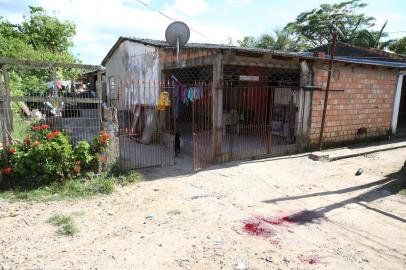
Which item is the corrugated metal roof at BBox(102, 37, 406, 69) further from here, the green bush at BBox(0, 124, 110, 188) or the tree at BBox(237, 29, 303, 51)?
the tree at BBox(237, 29, 303, 51)

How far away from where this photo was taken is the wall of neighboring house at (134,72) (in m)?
10.6

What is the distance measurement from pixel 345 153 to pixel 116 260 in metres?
7.38

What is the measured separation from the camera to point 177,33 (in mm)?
7414

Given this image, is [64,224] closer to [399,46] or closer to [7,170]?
[7,170]

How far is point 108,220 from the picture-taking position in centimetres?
458

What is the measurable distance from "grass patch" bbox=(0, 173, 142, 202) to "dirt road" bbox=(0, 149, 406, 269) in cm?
21

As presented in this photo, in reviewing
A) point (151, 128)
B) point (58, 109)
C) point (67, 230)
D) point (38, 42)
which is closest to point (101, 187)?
point (67, 230)

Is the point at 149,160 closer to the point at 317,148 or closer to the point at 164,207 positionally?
the point at 164,207

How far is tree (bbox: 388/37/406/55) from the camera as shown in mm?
24362

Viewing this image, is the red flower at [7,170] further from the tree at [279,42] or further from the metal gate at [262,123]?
the tree at [279,42]

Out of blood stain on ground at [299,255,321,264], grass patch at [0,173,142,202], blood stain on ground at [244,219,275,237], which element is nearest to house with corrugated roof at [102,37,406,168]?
grass patch at [0,173,142,202]

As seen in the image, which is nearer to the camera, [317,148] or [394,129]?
[317,148]

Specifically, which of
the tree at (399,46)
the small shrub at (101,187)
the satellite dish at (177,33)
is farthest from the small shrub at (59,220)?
the tree at (399,46)

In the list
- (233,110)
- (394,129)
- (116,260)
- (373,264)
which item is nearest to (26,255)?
(116,260)
